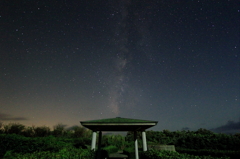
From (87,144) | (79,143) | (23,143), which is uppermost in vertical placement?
(23,143)

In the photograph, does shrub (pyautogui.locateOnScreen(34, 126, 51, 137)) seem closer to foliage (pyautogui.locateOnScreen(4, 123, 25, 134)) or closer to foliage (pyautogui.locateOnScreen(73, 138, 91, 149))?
foliage (pyautogui.locateOnScreen(4, 123, 25, 134))

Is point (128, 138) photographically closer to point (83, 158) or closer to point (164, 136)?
point (164, 136)

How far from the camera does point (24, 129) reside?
89.8ft

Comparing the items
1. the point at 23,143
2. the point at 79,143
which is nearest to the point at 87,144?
the point at 79,143

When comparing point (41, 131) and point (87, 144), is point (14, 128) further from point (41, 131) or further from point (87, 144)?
point (87, 144)

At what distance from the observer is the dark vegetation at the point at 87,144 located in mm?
6527

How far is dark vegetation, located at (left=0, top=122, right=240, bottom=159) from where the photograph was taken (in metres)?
6.53

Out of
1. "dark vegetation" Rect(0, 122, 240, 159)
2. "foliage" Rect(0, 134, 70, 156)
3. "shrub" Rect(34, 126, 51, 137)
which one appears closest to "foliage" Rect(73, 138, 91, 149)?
"dark vegetation" Rect(0, 122, 240, 159)

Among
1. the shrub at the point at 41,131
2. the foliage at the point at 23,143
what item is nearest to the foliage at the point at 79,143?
the foliage at the point at 23,143

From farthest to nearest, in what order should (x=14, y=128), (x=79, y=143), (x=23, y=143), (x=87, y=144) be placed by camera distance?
(x=14, y=128), (x=87, y=144), (x=79, y=143), (x=23, y=143)

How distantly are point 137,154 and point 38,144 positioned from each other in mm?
8345

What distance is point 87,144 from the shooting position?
73.4 feet

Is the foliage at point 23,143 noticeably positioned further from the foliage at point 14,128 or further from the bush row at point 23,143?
the foliage at point 14,128

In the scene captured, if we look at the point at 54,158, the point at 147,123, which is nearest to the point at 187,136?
the point at 147,123
